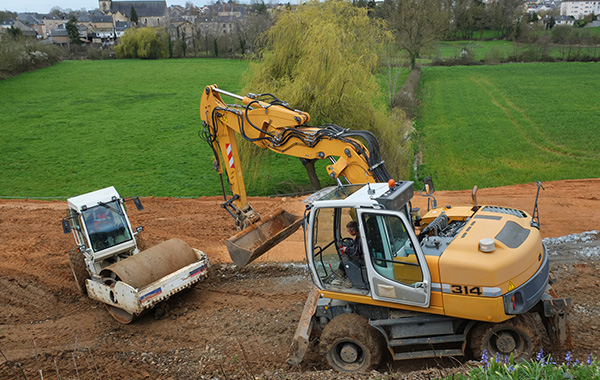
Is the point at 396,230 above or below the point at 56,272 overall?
above

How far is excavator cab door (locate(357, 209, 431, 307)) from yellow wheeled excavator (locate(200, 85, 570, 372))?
1cm

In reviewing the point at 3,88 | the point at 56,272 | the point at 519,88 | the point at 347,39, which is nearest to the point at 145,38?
the point at 3,88

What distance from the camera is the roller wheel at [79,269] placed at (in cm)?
1109

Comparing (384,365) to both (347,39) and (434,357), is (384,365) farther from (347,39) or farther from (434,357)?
(347,39)

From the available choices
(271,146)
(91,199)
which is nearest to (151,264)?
(91,199)

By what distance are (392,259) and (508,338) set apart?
1.80 metres

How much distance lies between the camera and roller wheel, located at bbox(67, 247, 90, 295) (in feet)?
36.4

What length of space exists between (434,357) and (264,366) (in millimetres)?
2607

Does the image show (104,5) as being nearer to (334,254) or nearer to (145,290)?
(145,290)

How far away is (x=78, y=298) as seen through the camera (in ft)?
36.7

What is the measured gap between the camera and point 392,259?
6.55 meters

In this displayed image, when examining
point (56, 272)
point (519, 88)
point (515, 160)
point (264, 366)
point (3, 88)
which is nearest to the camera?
point (264, 366)

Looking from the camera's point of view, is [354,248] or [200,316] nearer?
[354,248]

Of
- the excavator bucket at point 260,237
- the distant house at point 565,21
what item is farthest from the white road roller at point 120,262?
A: the distant house at point 565,21
